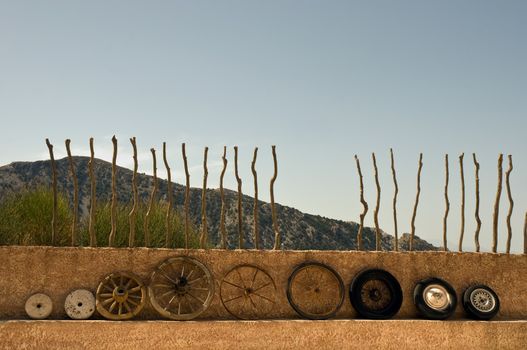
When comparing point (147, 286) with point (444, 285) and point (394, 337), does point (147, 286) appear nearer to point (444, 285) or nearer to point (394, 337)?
point (394, 337)

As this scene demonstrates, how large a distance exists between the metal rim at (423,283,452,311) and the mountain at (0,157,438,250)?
Result: 67.2 ft

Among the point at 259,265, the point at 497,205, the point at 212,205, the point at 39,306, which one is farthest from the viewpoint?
the point at 212,205

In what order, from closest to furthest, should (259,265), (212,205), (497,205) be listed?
1. (259,265)
2. (497,205)
3. (212,205)

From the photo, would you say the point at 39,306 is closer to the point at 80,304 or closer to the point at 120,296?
the point at 80,304

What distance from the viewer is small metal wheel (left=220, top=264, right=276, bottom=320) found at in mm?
8898

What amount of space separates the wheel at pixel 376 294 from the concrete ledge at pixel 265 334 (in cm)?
45

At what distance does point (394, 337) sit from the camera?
8602 mm

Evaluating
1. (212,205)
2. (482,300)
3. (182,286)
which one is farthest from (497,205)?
(212,205)

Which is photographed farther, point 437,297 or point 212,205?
point 212,205

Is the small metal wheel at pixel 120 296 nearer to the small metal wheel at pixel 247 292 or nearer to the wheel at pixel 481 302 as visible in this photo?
the small metal wheel at pixel 247 292

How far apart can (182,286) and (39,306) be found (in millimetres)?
2002

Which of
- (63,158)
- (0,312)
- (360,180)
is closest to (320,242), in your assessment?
(63,158)

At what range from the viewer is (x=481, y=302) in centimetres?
936

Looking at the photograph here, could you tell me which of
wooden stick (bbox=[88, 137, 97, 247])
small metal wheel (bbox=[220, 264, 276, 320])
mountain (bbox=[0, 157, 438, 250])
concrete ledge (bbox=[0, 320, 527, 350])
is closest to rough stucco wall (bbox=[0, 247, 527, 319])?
small metal wheel (bbox=[220, 264, 276, 320])
